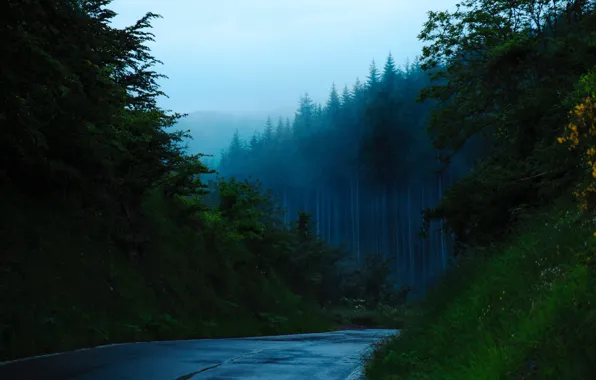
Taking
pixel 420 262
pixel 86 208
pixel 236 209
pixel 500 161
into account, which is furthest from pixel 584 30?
pixel 420 262

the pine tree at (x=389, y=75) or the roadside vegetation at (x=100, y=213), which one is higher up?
the pine tree at (x=389, y=75)

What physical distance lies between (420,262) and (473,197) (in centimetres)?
8367

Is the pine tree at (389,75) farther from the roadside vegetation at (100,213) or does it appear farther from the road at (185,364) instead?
the road at (185,364)

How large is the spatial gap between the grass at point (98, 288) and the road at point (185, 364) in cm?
156

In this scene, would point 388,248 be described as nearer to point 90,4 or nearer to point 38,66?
point 90,4

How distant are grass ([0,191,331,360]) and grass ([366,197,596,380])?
8613 mm

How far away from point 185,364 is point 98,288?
930 centimetres

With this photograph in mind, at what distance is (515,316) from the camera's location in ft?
23.5

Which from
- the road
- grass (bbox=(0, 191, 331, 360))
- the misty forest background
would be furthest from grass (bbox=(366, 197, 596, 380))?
the misty forest background

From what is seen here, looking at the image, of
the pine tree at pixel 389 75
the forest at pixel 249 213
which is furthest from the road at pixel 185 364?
Result: the pine tree at pixel 389 75

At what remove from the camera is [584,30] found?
583 inches

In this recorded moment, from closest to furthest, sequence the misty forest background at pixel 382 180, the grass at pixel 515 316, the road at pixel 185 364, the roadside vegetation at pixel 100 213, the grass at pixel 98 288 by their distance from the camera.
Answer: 1. the grass at pixel 515 316
2. the road at pixel 185 364
3. the roadside vegetation at pixel 100 213
4. the grass at pixel 98 288
5. the misty forest background at pixel 382 180

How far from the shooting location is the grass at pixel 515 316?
18.5 ft

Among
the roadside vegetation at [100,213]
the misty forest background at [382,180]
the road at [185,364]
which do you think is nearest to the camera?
the road at [185,364]
